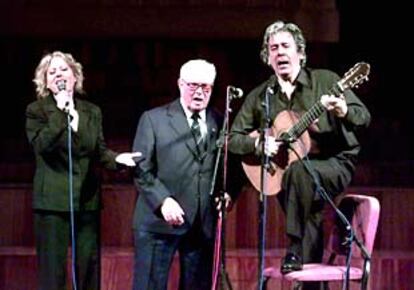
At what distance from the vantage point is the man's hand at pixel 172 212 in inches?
182

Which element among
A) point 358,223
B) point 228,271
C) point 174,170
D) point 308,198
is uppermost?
point 174,170

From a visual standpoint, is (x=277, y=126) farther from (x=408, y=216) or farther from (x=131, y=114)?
(x=131, y=114)

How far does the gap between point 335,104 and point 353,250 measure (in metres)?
0.78

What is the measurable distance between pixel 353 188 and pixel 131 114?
2.01 metres

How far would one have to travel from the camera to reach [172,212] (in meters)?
4.61

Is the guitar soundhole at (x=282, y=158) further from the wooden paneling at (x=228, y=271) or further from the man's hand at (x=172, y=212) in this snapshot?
the wooden paneling at (x=228, y=271)

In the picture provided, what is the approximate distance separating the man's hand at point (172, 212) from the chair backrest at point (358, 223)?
0.87m

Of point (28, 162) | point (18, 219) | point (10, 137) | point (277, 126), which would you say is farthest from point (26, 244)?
point (277, 126)

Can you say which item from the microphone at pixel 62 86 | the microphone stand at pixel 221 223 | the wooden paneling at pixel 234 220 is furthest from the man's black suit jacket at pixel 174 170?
the wooden paneling at pixel 234 220

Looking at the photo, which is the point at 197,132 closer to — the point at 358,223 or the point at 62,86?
the point at 62,86

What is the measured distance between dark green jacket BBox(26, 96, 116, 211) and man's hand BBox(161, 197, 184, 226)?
0.47 meters

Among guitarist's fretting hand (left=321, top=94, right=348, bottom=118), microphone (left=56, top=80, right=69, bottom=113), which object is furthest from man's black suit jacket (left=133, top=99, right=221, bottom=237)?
guitarist's fretting hand (left=321, top=94, right=348, bottom=118)

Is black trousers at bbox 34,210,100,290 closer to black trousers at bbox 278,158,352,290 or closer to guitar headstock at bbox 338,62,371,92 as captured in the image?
black trousers at bbox 278,158,352,290

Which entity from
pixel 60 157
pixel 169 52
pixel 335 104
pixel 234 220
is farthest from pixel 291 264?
pixel 169 52
